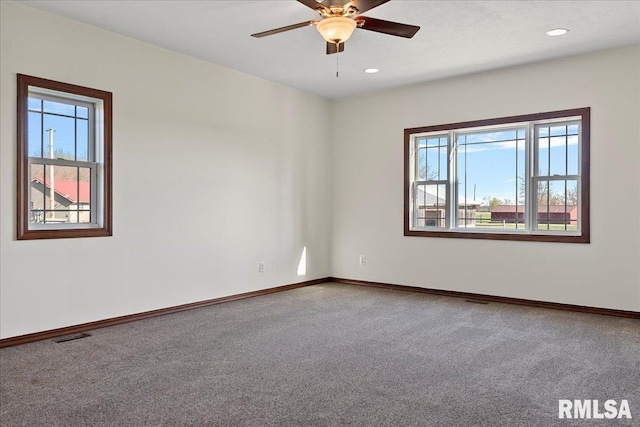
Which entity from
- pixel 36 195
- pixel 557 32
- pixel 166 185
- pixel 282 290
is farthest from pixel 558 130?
pixel 36 195

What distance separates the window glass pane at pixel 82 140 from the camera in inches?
169

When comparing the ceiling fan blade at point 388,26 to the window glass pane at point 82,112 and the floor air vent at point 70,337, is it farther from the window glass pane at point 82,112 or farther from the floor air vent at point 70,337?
the floor air vent at point 70,337

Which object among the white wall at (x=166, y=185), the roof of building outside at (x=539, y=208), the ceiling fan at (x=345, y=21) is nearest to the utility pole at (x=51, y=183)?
the white wall at (x=166, y=185)

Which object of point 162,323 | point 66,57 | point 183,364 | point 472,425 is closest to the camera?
point 472,425

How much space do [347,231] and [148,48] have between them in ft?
11.8

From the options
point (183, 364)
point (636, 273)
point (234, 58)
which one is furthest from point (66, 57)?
point (636, 273)

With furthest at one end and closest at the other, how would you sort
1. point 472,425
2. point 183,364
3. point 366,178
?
point 366,178 < point 183,364 < point 472,425

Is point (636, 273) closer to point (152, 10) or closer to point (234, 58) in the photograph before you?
point (234, 58)

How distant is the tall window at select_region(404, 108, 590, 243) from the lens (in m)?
5.18

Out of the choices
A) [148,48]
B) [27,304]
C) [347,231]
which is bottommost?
[27,304]

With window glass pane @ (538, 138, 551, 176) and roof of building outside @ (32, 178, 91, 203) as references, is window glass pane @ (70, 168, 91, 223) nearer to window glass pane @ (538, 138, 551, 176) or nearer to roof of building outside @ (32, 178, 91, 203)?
roof of building outside @ (32, 178, 91, 203)

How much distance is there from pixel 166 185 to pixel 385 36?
264 cm

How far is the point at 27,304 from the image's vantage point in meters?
3.86

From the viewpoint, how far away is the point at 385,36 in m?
4.45
